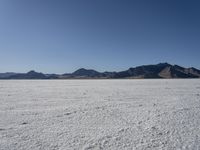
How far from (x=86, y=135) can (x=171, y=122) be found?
3.05 meters

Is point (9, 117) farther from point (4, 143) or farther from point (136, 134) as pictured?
point (136, 134)

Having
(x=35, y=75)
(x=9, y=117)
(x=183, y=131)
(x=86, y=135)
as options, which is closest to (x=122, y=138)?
(x=86, y=135)

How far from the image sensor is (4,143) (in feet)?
16.9

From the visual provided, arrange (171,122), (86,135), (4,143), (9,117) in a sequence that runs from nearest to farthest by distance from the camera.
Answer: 1. (4,143)
2. (86,135)
3. (171,122)
4. (9,117)

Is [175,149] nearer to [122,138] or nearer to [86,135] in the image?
[122,138]

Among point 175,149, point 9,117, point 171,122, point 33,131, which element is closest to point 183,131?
point 171,122

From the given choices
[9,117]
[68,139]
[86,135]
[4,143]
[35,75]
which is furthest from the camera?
[35,75]

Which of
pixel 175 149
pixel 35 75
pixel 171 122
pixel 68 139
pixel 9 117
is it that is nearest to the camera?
pixel 175 149

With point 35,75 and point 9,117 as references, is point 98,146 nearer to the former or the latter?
point 9,117

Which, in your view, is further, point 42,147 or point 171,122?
point 171,122

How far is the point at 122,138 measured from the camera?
5586 mm

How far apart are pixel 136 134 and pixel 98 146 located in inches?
54.1

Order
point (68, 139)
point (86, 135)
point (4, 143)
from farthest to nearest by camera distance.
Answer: point (86, 135), point (68, 139), point (4, 143)

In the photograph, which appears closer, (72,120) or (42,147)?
(42,147)
